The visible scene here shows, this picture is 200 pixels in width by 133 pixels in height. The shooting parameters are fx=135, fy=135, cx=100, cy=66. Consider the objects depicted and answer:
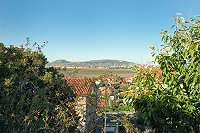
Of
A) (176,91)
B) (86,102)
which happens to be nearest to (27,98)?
(86,102)

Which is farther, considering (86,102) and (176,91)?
(86,102)

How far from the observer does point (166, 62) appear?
3.75 metres

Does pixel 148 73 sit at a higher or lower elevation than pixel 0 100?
higher

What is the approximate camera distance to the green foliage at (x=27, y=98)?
3811 millimetres

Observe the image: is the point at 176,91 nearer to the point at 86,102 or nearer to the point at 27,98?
the point at 86,102

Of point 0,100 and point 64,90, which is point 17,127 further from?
point 64,90

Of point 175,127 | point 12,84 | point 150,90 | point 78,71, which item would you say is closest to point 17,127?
point 12,84

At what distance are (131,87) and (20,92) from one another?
365 cm

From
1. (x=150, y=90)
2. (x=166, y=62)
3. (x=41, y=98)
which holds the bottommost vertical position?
(x=41, y=98)

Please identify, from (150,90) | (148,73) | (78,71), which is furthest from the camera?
(78,71)

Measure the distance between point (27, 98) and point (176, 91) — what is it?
14.1 feet

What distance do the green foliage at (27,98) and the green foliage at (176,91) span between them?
228 centimetres

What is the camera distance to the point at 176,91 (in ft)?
12.0

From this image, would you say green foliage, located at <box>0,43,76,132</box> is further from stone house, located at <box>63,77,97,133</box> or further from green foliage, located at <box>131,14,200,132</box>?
green foliage, located at <box>131,14,200,132</box>
